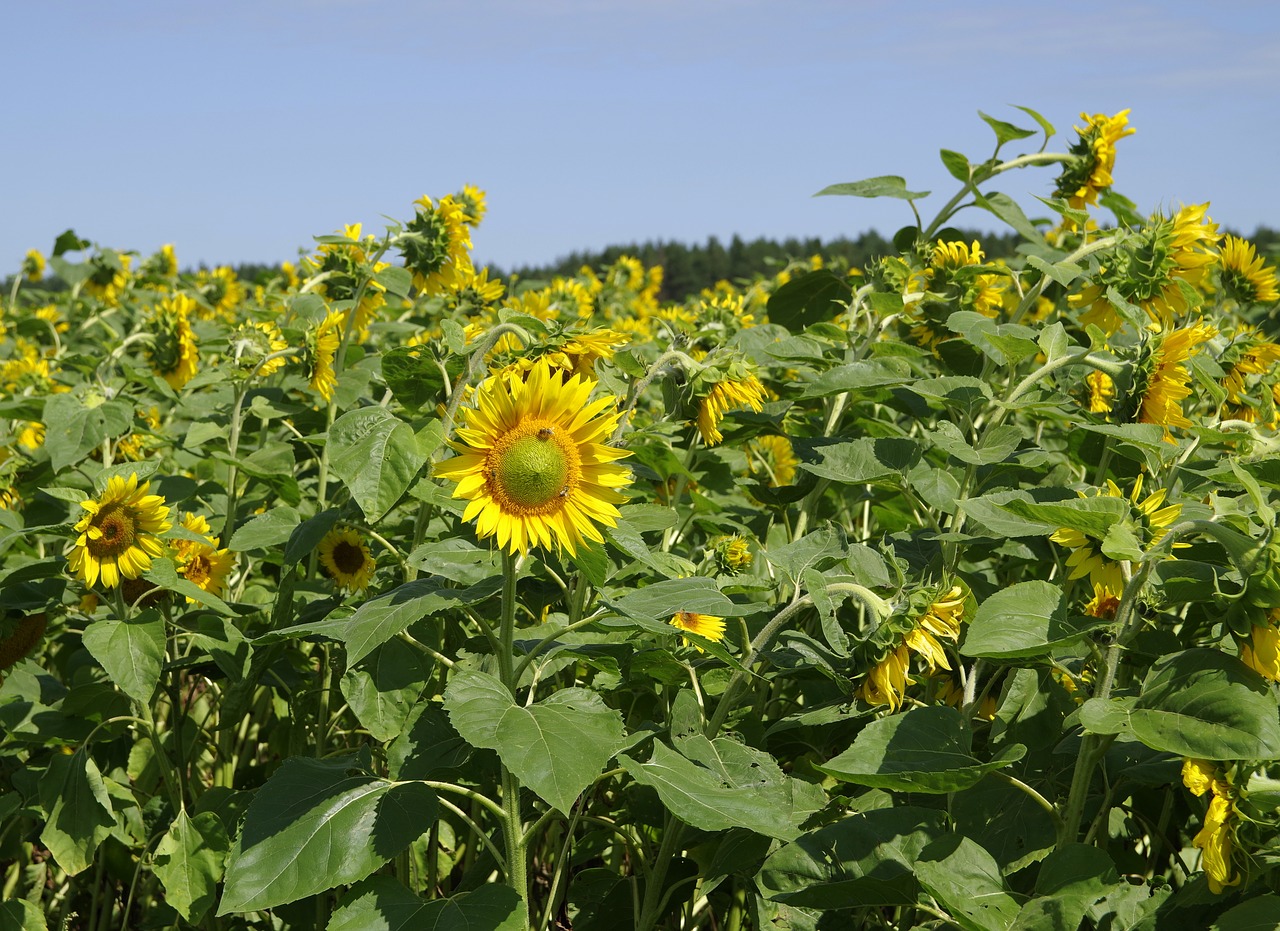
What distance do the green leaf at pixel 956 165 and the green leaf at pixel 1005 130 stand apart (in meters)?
0.10

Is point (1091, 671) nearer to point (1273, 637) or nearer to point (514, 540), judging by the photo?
point (1273, 637)

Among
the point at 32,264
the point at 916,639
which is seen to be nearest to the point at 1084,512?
the point at 916,639

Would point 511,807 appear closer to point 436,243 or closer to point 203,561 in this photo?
point 203,561

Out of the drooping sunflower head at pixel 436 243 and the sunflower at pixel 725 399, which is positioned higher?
the drooping sunflower head at pixel 436 243

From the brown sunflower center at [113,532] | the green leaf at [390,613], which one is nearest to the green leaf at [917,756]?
the green leaf at [390,613]

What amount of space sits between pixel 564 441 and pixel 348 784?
0.63 metres

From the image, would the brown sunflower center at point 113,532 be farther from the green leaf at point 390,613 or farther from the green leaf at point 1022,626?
the green leaf at point 1022,626

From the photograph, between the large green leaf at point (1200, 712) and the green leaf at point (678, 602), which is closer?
the large green leaf at point (1200, 712)

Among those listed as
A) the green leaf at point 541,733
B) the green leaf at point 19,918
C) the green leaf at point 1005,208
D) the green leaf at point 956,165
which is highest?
the green leaf at point 956,165

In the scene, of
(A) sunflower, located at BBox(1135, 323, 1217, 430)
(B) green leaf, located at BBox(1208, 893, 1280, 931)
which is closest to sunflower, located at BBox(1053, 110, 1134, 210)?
(A) sunflower, located at BBox(1135, 323, 1217, 430)

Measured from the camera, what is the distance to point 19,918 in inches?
90.0

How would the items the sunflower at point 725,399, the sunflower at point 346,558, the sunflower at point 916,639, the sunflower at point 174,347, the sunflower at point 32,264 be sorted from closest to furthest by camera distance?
the sunflower at point 916,639 → the sunflower at point 725,399 → the sunflower at point 346,558 → the sunflower at point 174,347 → the sunflower at point 32,264

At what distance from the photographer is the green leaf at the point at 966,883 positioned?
1602mm

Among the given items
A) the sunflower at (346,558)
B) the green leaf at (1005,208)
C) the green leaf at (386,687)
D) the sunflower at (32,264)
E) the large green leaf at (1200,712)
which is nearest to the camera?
the large green leaf at (1200,712)
